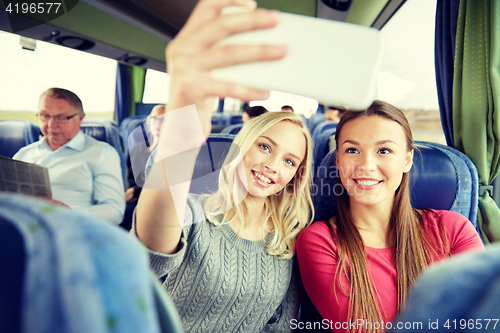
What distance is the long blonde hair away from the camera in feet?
3.17

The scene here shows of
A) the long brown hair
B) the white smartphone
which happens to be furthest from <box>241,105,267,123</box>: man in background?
the white smartphone

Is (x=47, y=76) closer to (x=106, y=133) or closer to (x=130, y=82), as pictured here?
(x=130, y=82)

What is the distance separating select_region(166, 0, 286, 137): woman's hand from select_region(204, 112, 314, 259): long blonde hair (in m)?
0.60

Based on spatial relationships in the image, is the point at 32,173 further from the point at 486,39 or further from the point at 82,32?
the point at 486,39

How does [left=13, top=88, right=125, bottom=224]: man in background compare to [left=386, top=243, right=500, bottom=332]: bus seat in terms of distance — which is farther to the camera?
[left=13, top=88, right=125, bottom=224]: man in background

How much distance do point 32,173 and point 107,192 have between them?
0.54m

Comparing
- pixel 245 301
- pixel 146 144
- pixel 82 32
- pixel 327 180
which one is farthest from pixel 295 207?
pixel 82 32

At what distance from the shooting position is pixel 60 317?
0.20 m

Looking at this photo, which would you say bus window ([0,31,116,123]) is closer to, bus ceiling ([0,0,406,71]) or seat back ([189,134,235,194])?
bus ceiling ([0,0,406,71])

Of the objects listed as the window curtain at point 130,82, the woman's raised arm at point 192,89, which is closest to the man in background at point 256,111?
the window curtain at point 130,82

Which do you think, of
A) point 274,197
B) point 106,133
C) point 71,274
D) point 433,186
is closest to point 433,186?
point 433,186

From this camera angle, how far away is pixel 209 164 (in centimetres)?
123

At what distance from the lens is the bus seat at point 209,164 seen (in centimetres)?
112

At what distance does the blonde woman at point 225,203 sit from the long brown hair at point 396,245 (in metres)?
0.16
